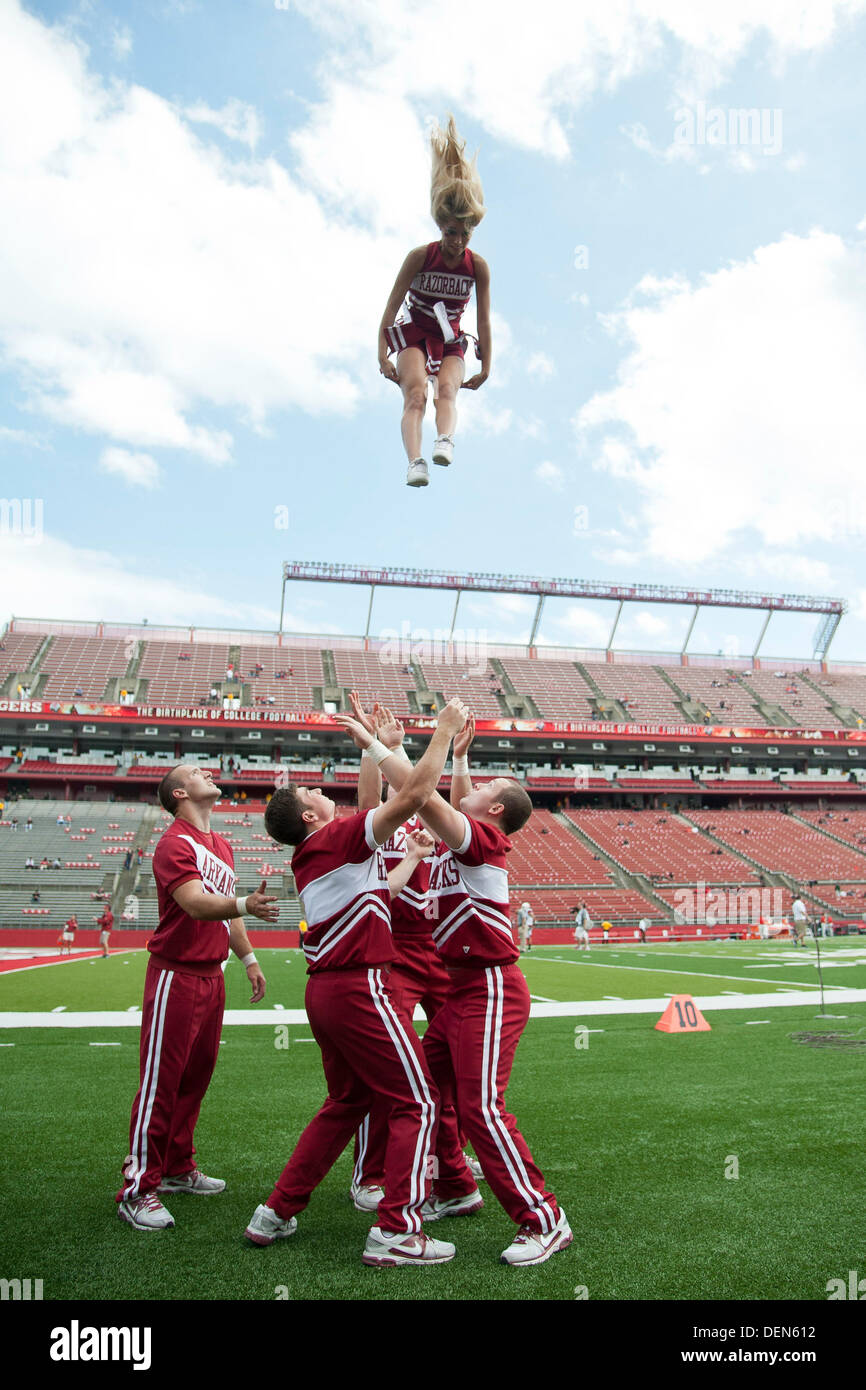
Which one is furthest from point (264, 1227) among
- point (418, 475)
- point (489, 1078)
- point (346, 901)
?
point (418, 475)

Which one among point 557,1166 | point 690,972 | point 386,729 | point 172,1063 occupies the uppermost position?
point 386,729

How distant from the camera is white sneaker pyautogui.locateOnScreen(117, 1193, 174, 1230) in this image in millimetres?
3707

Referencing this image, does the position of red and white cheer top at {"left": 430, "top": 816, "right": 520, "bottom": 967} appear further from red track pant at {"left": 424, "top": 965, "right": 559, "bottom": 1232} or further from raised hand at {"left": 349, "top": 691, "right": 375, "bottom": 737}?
raised hand at {"left": 349, "top": 691, "right": 375, "bottom": 737}

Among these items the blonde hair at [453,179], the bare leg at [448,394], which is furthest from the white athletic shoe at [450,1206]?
the blonde hair at [453,179]

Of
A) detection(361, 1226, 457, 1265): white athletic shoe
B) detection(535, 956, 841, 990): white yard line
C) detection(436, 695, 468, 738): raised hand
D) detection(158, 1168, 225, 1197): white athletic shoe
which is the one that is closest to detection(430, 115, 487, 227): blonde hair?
detection(436, 695, 468, 738): raised hand

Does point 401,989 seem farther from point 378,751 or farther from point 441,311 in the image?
point 441,311

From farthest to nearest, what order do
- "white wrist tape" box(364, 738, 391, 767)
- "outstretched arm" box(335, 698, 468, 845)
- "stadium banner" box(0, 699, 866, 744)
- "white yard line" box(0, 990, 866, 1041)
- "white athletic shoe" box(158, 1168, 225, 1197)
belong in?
1. "stadium banner" box(0, 699, 866, 744)
2. "white yard line" box(0, 990, 866, 1041)
3. "white athletic shoe" box(158, 1168, 225, 1197)
4. "white wrist tape" box(364, 738, 391, 767)
5. "outstretched arm" box(335, 698, 468, 845)

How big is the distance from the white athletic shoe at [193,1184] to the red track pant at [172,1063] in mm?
31

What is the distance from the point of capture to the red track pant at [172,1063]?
13.3 ft

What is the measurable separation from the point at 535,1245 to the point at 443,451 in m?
3.42

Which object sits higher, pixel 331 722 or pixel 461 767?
pixel 461 767

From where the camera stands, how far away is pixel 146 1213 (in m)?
3.73

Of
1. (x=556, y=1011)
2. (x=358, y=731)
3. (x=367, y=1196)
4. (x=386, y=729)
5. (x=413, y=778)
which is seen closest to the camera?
(x=413, y=778)

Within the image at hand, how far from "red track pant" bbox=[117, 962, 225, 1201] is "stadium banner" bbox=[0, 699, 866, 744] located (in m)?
36.1
